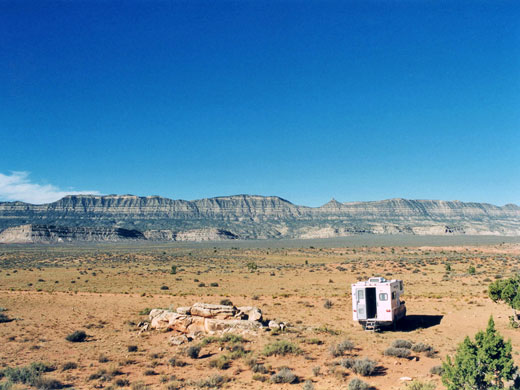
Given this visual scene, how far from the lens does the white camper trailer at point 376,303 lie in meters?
17.2

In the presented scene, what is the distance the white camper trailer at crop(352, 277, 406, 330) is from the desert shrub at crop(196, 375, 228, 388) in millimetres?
8280

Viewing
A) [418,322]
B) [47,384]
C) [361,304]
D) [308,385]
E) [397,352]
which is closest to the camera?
[308,385]

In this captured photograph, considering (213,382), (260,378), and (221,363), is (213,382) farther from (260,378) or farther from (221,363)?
(221,363)

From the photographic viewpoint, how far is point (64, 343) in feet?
55.4

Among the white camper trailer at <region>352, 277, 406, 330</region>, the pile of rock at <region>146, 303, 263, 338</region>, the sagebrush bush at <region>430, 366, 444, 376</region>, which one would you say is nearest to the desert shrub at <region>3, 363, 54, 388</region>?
the pile of rock at <region>146, 303, 263, 338</region>

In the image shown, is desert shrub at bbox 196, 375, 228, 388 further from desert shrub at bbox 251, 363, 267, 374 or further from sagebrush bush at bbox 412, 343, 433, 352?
sagebrush bush at bbox 412, 343, 433, 352

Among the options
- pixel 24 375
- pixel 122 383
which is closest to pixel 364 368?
pixel 122 383

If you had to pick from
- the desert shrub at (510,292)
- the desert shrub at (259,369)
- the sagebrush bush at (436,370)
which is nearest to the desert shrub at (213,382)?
the desert shrub at (259,369)

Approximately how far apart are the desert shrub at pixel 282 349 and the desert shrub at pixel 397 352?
3195 mm

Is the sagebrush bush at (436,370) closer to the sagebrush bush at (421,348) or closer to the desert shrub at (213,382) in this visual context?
the sagebrush bush at (421,348)

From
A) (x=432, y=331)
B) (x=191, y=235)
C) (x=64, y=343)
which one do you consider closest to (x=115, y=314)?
(x=64, y=343)

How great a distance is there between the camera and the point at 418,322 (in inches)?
773

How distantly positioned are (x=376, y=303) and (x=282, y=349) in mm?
5975

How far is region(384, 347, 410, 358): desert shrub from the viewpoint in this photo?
532 inches
